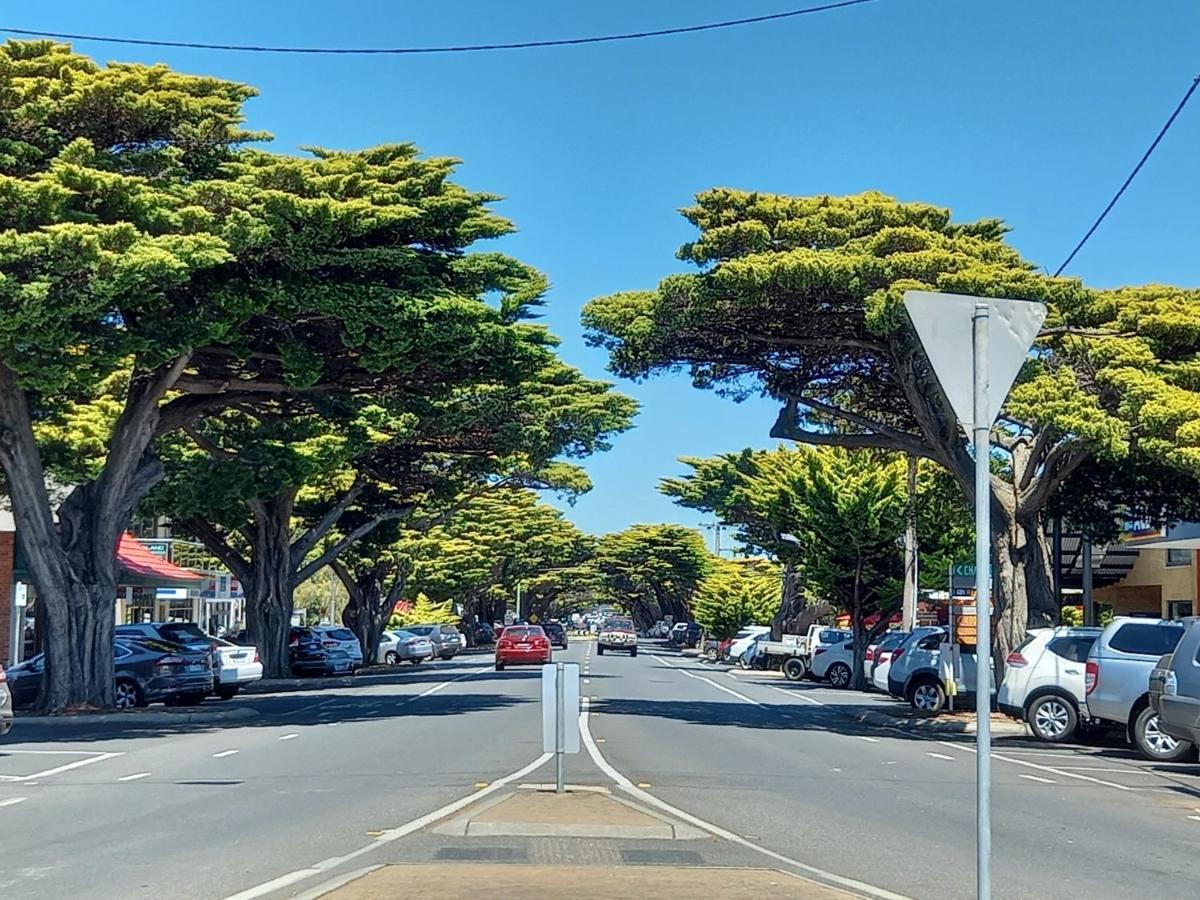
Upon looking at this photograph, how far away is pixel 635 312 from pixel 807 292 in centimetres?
344

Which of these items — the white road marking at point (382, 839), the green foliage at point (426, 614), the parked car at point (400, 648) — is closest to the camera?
the white road marking at point (382, 839)

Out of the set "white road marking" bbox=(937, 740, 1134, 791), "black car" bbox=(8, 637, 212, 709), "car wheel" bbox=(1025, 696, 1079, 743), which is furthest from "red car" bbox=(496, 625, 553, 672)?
"white road marking" bbox=(937, 740, 1134, 791)

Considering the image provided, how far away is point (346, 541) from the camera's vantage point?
1663 inches

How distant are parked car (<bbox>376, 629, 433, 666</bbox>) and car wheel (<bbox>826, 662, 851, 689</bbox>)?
65.4 ft

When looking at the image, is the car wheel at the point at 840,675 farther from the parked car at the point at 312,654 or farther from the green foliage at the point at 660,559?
the green foliage at the point at 660,559

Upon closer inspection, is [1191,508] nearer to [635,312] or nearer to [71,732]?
[635,312]

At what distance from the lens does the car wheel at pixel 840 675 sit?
4119 cm

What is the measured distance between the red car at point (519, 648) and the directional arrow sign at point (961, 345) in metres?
40.5

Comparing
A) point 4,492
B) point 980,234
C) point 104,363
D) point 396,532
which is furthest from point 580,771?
point 396,532

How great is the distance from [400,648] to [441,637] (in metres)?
6.94

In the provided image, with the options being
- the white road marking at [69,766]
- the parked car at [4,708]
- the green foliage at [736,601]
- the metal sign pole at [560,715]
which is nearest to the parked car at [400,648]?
the green foliage at [736,601]

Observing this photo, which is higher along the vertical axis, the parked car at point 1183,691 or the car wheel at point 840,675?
the parked car at point 1183,691

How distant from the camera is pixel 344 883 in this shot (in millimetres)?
8633

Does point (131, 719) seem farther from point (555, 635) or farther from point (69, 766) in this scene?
point (555, 635)
